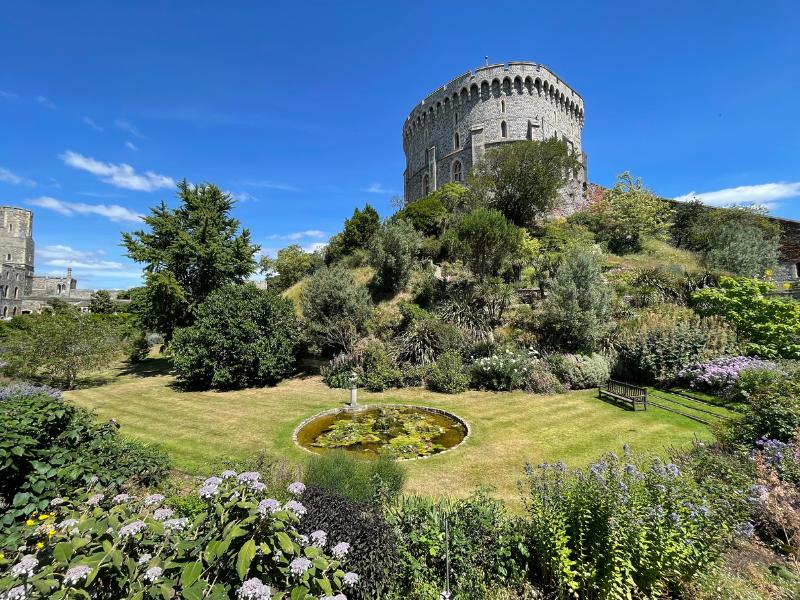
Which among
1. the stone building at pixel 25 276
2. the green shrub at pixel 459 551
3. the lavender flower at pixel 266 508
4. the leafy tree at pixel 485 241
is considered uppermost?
the stone building at pixel 25 276

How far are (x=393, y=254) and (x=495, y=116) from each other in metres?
25.2

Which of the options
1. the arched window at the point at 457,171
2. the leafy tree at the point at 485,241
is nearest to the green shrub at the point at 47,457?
the leafy tree at the point at 485,241

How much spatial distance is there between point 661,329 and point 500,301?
21.4 feet

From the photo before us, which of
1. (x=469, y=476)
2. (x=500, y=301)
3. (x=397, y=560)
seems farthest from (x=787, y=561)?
(x=500, y=301)

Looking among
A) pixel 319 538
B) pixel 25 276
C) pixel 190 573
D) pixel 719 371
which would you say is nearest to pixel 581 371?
pixel 719 371

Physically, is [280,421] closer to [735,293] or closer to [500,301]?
[500,301]

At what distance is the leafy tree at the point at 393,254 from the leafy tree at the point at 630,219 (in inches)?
732

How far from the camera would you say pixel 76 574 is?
2.08 m

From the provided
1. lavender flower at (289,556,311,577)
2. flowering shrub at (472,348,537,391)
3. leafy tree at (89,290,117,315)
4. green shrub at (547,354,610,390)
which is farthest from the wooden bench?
Result: leafy tree at (89,290,117,315)

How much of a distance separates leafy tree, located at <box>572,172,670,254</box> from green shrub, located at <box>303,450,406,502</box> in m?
29.6

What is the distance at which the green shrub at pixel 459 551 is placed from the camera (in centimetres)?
345

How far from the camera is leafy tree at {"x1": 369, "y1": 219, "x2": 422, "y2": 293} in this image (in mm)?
20234

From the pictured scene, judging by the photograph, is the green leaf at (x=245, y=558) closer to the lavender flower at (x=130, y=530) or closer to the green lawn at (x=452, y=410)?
the lavender flower at (x=130, y=530)

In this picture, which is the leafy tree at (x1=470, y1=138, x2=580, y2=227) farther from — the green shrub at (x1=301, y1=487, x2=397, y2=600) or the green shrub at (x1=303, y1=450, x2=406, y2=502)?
the green shrub at (x1=301, y1=487, x2=397, y2=600)
